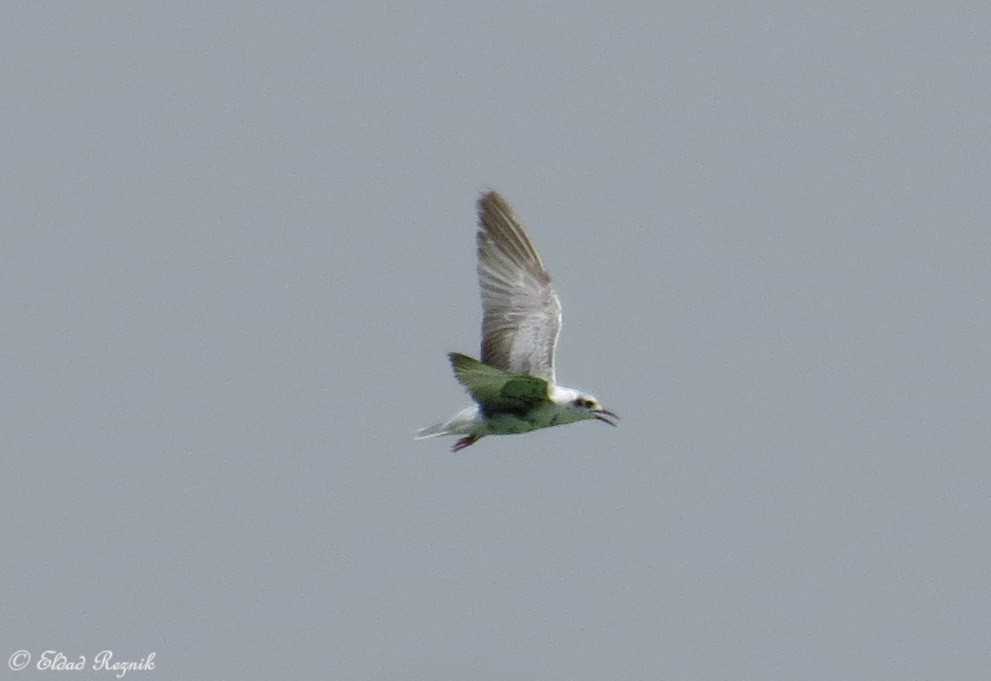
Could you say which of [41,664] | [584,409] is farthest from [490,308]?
[41,664]

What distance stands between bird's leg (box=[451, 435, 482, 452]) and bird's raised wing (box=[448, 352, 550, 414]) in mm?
1376

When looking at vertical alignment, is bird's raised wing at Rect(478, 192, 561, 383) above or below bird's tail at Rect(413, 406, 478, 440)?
above

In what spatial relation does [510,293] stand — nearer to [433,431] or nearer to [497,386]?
[433,431]

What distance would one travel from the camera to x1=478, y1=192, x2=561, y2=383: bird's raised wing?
23.6 m

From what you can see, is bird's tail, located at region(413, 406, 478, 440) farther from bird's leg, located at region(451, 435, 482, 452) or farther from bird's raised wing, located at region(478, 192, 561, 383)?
bird's raised wing, located at region(478, 192, 561, 383)

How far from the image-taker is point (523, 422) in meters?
22.2

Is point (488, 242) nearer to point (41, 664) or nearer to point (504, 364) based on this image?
point (504, 364)

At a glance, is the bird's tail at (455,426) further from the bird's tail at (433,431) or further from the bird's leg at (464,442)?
the bird's leg at (464,442)

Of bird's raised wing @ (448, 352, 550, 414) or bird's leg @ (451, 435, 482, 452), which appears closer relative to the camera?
bird's raised wing @ (448, 352, 550, 414)

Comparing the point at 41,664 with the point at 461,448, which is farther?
the point at 41,664

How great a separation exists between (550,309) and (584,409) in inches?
84.6

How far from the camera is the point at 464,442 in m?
23.5

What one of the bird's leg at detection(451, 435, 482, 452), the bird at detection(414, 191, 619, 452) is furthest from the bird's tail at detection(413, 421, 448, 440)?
the bird's leg at detection(451, 435, 482, 452)

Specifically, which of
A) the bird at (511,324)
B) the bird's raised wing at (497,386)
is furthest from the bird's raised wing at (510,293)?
the bird's raised wing at (497,386)
